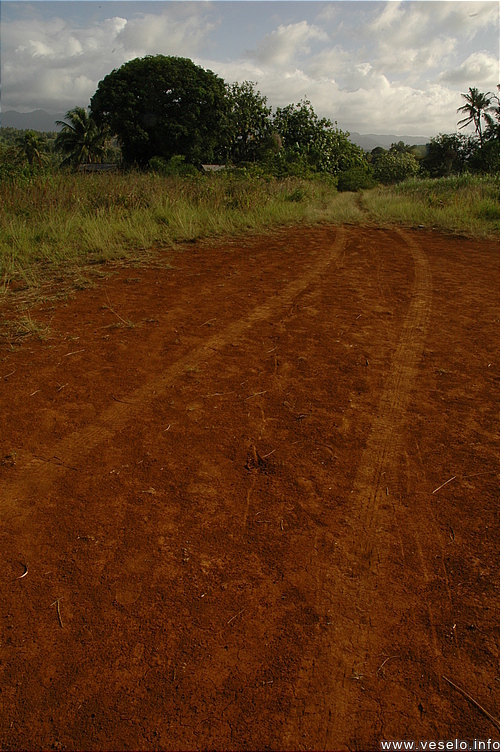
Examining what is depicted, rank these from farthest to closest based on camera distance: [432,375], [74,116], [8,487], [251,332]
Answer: [74,116]
[251,332]
[432,375]
[8,487]

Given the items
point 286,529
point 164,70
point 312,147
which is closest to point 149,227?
point 286,529

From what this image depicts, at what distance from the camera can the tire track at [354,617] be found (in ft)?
5.08

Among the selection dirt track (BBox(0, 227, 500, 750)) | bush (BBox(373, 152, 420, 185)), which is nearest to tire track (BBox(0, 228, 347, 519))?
dirt track (BBox(0, 227, 500, 750))

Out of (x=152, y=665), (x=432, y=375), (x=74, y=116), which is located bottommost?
(x=152, y=665)

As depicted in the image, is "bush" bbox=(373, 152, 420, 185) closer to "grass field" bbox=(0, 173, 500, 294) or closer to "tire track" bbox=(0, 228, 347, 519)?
"grass field" bbox=(0, 173, 500, 294)

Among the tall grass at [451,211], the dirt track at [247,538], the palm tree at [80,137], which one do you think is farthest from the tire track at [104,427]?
the palm tree at [80,137]

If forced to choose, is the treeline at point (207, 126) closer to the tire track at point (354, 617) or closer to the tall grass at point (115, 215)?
the tall grass at point (115, 215)

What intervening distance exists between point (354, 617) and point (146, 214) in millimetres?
8245

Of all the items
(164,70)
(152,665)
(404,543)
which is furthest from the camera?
(164,70)

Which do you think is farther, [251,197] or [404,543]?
[251,197]

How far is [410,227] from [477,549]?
9885 millimetres

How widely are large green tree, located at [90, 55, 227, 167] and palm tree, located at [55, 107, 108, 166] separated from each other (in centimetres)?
1295

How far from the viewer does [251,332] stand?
4.61 meters

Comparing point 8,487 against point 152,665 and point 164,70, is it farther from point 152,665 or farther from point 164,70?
point 164,70
